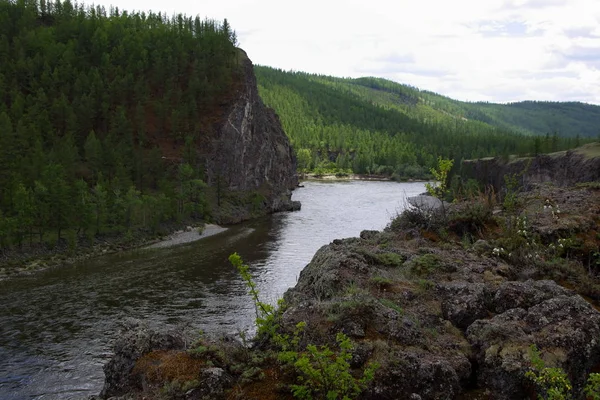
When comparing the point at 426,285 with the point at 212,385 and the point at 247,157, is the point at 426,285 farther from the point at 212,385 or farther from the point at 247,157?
the point at 247,157

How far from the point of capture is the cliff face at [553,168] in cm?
7144

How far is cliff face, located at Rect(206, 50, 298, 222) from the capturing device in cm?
9475

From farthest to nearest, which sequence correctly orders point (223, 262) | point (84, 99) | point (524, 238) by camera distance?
point (84, 99), point (223, 262), point (524, 238)

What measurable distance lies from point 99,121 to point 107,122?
67.6 inches

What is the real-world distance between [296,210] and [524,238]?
79.8 metres

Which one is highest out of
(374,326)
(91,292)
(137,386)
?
(374,326)

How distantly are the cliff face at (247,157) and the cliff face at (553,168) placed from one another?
151ft

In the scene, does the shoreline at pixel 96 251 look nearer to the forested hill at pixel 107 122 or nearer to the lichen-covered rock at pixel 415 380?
the forested hill at pixel 107 122

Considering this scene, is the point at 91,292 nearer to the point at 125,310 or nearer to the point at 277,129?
the point at 125,310

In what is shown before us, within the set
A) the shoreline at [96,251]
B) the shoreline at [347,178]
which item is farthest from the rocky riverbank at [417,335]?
the shoreline at [347,178]

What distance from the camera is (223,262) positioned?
54938 millimetres

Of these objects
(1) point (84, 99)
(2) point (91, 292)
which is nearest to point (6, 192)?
(2) point (91, 292)

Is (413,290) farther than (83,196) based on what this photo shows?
No

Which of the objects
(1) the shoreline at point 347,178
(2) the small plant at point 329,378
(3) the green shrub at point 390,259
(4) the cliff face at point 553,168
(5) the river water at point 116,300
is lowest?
(5) the river water at point 116,300
